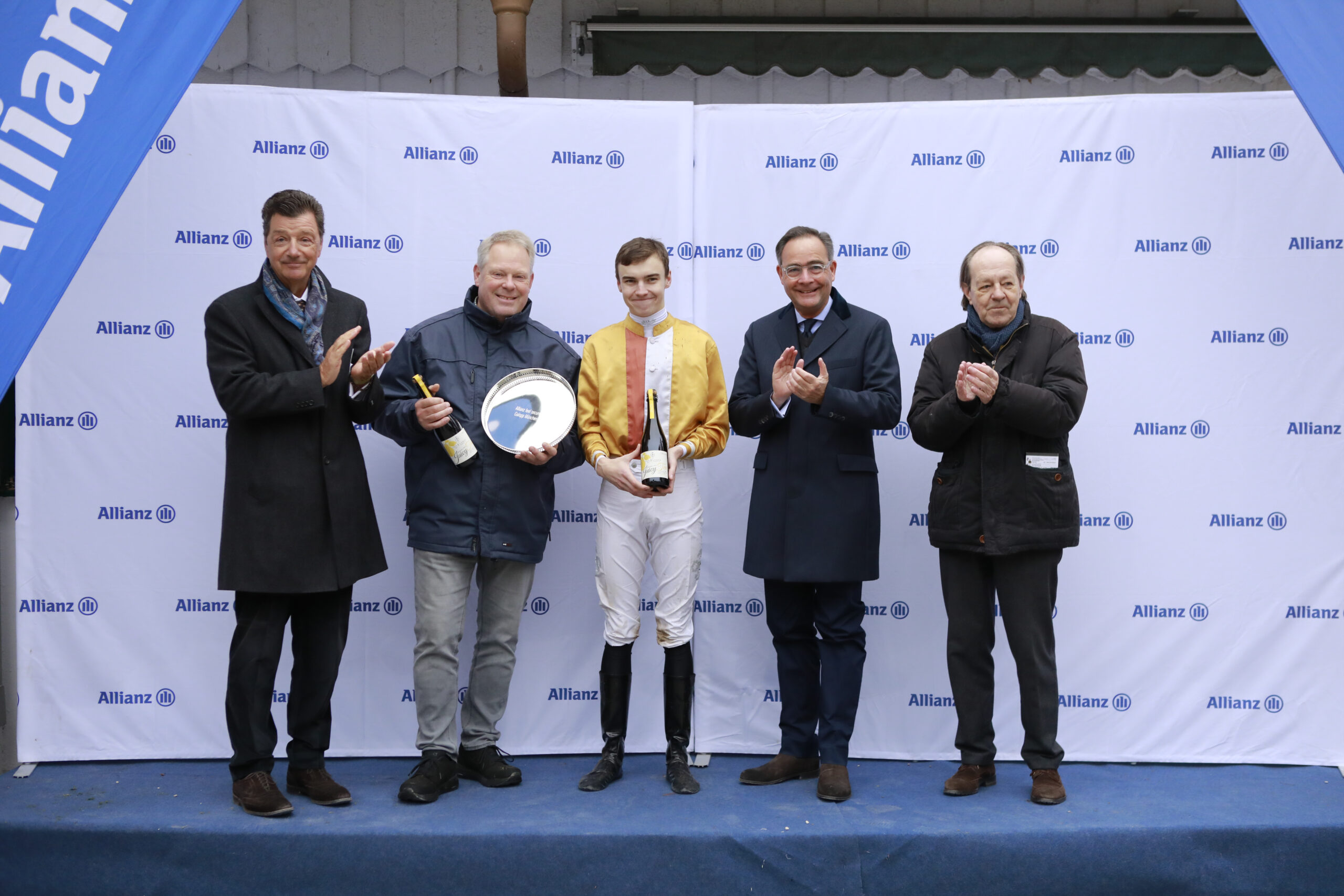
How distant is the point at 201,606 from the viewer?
4.06 meters

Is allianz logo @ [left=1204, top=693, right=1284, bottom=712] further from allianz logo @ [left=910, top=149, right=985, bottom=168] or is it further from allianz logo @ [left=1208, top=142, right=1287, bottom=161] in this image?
allianz logo @ [left=910, top=149, right=985, bottom=168]

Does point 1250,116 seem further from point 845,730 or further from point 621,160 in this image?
point 845,730

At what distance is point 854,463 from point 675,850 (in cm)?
138

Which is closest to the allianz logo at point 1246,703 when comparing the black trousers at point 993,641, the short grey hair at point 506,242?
the black trousers at point 993,641

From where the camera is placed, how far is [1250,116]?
4035 mm

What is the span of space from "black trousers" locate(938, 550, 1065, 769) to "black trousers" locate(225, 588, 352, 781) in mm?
2080

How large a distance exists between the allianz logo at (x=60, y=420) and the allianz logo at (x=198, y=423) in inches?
11.8

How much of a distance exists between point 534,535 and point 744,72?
2.95 meters

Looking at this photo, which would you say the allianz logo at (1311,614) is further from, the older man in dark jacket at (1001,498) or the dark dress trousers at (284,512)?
the dark dress trousers at (284,512)

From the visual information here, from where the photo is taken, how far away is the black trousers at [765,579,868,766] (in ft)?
11.7

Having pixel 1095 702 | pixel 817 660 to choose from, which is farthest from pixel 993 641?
pixel 1095 702

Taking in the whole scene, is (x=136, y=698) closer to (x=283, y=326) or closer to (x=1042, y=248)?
(x=283, y=326)

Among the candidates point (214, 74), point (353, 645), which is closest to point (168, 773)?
point (353, 645)

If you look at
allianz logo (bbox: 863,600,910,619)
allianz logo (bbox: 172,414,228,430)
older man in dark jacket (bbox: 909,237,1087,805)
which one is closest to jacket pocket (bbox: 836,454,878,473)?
older man in dark jacket (bbox: 909,237,1087,805)
